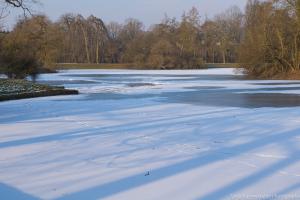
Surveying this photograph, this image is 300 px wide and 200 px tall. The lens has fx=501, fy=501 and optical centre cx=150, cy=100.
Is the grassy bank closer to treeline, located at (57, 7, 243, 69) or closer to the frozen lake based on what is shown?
the frozen lake

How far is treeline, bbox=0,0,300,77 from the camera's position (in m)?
44.6

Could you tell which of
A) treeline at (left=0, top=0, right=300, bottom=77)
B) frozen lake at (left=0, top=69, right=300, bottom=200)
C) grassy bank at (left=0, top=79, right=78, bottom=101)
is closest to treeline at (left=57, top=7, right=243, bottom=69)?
treeline at (left=0, top=0, right=300, bottom=77)

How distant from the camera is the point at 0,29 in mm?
32375

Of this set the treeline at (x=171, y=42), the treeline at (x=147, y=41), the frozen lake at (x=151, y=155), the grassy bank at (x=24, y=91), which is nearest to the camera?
the frozen lake at (x=151, y=155)

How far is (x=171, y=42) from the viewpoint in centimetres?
9006

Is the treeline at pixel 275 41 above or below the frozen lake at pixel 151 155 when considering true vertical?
above

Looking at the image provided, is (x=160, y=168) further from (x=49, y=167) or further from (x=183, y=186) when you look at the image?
(x=49, y=167)

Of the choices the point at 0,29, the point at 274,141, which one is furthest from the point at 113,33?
the point at 274,141

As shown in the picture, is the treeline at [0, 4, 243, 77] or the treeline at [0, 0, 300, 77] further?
the treeline at [0, 4, 243, 77]

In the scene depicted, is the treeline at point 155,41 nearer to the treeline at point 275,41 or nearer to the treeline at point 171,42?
the treeline at point 171,42

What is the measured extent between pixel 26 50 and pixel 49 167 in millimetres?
32104

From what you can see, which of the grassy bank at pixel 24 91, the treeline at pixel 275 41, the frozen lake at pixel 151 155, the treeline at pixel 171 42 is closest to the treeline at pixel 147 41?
the treeline at pixel 171 42

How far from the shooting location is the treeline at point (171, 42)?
1756 inches

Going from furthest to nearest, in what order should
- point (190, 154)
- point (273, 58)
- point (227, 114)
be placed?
point (273, 58), point (227, 114), point (190, 154)
